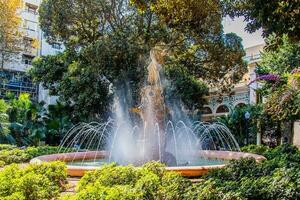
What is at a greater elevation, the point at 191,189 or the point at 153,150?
the point at 153,150

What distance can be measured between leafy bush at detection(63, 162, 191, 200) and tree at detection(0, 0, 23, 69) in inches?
1053

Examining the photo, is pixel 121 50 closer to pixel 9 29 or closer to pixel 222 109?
pixel 9 29

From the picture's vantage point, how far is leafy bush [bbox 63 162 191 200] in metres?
Result: 4.37

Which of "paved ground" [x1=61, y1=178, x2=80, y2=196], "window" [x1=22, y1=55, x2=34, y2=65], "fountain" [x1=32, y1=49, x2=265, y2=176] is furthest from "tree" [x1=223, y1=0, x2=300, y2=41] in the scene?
"window" [x1=22, y1=55, x2=34, y2=65]

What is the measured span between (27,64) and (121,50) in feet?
73.4

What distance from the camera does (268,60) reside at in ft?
56.5

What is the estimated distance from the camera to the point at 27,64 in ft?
127

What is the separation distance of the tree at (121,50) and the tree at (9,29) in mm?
8657

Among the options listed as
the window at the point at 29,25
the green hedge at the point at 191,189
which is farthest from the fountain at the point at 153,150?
the window at the point at 29,25

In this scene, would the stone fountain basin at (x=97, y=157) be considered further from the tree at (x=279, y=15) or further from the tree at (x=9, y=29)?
the tree at (x=9, y=29)

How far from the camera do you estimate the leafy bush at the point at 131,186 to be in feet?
14.3

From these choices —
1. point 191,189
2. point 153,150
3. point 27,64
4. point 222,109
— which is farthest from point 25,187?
point 27,64

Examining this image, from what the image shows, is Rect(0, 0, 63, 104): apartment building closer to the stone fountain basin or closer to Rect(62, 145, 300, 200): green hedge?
the stone fountain basin

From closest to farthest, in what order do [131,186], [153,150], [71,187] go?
1. [131,186]
2. [71,187]
3. [153,150]
